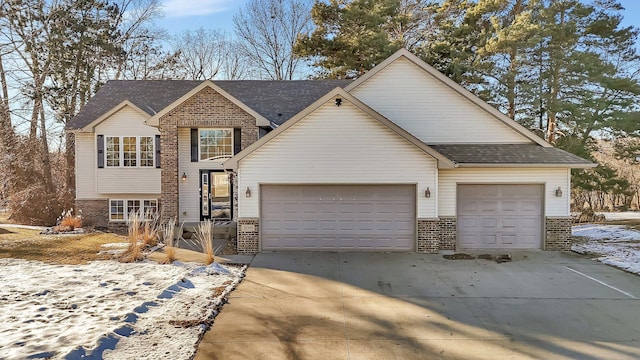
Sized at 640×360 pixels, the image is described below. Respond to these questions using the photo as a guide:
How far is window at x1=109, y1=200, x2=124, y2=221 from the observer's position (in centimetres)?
1620

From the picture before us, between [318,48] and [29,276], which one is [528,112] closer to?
[318,48]

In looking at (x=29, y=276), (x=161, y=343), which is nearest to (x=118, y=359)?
(x=161, y=343)

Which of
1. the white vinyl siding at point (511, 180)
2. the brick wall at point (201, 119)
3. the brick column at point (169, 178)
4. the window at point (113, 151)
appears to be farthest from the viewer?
the window at point (113, 151)

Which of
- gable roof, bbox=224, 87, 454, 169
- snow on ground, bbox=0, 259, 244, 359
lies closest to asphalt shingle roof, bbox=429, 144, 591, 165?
gable roof, bbox=224, 87, 454, 169

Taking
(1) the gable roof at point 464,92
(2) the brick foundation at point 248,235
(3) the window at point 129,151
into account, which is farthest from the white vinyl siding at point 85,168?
(1) the gable roof at point 464,92

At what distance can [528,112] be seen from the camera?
23188mm

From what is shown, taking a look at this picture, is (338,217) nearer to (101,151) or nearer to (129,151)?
(129,151)

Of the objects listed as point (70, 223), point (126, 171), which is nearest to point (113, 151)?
point (126, 171)

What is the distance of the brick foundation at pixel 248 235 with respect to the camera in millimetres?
11641

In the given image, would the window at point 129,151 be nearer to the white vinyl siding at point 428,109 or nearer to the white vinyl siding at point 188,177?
the white vinyl siding at point 188,177

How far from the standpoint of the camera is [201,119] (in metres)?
14.1

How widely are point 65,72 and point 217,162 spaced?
52.9 feet

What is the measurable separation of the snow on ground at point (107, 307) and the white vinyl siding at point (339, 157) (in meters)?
3.34

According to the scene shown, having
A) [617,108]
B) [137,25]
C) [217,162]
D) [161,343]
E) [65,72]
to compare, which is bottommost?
[161,343]
